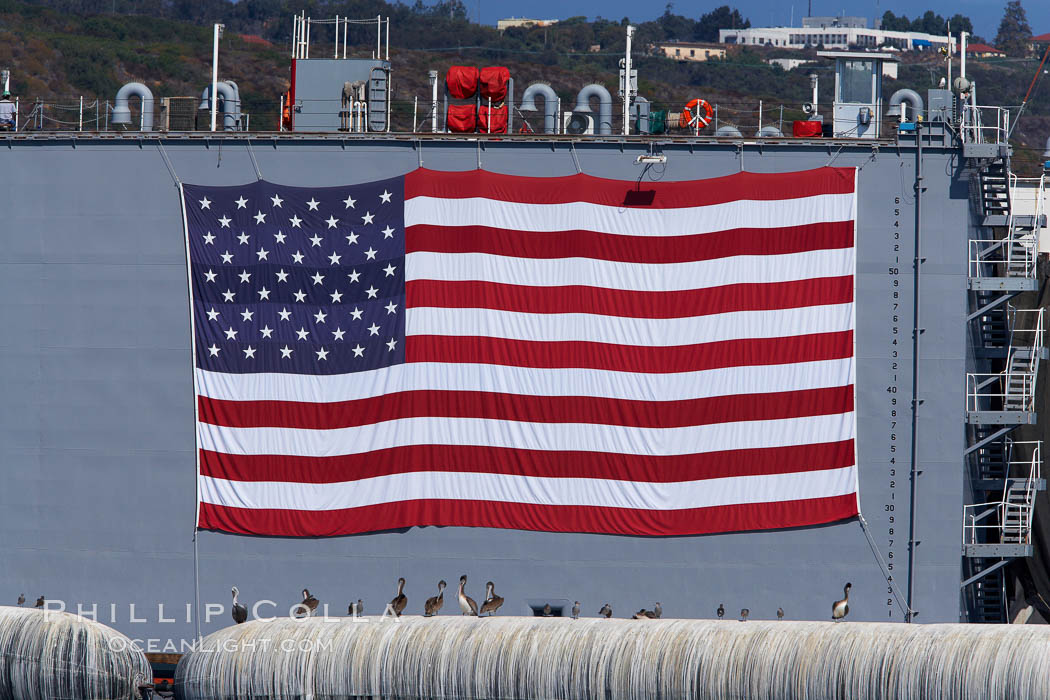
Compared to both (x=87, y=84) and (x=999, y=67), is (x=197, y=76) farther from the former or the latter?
(x=999, y=67)

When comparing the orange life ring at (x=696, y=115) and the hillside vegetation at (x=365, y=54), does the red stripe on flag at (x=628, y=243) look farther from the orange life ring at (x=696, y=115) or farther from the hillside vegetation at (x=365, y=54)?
the hillside vegetation at (x=365, y=54)

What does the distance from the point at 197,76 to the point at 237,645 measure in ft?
334

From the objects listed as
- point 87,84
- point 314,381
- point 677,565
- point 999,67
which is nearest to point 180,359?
point 314,381

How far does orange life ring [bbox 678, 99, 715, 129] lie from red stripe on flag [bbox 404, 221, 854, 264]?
12.0ft

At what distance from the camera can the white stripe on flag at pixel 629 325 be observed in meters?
27.2

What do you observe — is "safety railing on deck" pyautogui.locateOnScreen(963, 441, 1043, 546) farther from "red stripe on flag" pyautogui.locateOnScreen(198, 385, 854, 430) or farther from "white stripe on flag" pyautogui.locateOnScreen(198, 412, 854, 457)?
"red stripe on flag" pyautogui.locateOnScreen(198, 385, 854, 430)

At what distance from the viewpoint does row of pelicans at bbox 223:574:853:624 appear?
2636 centimetres

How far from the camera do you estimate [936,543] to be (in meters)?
27.1

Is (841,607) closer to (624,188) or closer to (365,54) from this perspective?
(624,188)

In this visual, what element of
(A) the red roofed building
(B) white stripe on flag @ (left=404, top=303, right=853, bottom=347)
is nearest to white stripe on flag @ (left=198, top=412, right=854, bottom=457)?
(B) white stripe on flag @ (left=404, top=303, right=853, bottom=347)

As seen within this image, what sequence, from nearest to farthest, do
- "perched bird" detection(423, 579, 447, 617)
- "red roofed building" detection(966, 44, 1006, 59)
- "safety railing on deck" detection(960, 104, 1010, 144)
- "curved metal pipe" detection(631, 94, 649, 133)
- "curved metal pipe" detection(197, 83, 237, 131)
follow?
"perched bird" detection(423, 579, 447, 617) < "safety railing on deck" detection(960, 104, 1010, 144) < "curved metal pipe" detection(631, 94, 649, 133) < "curved metal pipe" detection(197, 83, 237, 131) < "red roofed building" detection(966, 44, 1006, 59)

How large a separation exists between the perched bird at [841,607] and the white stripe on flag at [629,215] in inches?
308

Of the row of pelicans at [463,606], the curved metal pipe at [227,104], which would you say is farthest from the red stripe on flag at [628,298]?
the curved metal pipe at [227,104]

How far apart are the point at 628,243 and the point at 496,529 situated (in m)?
6.89
